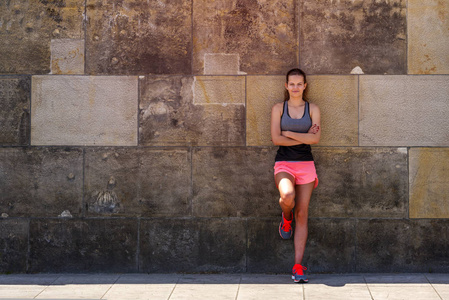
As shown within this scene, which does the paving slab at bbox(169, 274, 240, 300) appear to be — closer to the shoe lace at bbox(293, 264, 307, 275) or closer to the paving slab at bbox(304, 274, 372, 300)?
the shoe lace at bbox(293, 264, 307, 275)

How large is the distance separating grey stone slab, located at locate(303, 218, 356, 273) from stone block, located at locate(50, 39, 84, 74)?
3491 mm

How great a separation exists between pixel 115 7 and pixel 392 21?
134 inches

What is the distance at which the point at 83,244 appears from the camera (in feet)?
20.6

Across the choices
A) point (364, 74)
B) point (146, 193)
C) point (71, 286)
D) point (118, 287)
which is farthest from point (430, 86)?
point (71, 286)

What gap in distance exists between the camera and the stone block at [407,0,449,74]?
6.19m

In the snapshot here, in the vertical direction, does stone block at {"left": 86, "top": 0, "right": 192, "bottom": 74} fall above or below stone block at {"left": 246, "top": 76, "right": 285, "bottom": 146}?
above

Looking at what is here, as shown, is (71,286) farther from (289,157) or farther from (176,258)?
(289,157)

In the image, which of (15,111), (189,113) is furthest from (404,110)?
(15,111)

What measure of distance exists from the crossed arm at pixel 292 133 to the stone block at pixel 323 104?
0.74 feet

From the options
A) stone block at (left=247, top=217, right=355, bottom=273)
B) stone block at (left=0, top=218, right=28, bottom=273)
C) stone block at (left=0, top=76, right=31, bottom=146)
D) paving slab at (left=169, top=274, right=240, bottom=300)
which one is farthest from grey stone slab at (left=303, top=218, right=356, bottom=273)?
stone block at (left=0, top=76, right=31, bottom=146)

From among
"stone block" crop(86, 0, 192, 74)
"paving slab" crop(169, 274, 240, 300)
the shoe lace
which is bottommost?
"paving slab" crop(169, 274, 240, 300)

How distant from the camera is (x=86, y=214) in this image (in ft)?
20.7

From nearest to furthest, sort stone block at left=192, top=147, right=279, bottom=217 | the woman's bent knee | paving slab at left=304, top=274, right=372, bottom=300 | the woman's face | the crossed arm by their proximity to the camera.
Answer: paving slab at left=304, top=274, right=372, bottom=300 < the woman's bent knee < the crossed arm < the woman's face < stone block at left=192, top=147, right=279, bottom=217

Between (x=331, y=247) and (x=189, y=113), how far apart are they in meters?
2.38
